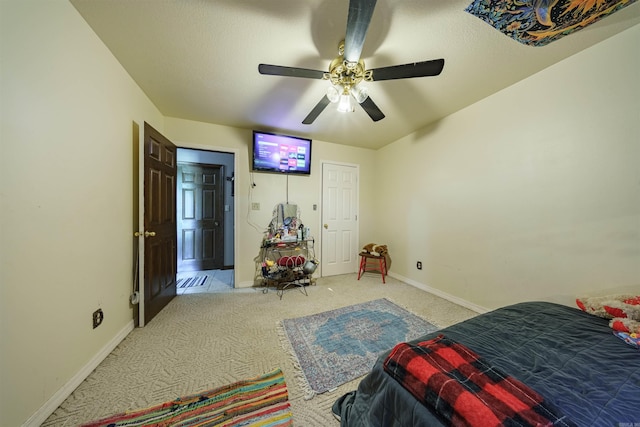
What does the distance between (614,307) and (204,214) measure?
199 inches

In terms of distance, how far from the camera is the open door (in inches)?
80.4

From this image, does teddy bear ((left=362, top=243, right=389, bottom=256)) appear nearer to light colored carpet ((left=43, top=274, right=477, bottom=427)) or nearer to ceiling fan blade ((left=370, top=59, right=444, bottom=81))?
light colored carpet ((left=43, top=274, right=477, bottom=427))

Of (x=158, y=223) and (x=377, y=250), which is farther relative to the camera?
(x=377, y=250)

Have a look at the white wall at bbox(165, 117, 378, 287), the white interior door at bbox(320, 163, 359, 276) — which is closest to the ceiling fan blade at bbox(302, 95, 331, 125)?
the white wall at bbox(165, 117, 378, 287)

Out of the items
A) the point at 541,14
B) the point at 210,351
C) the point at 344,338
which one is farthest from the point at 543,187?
the point at 210,351

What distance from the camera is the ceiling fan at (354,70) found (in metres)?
1.12

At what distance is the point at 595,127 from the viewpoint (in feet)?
5.20

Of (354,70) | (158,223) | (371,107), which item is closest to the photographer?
(354,70)

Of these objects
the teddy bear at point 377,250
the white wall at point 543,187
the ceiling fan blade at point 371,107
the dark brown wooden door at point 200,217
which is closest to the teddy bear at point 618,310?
the white wall at point 543,187

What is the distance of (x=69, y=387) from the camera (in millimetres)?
1261

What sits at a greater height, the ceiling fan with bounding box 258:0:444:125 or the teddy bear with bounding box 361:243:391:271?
the ceiling fan with bounding box 258:0:444:125

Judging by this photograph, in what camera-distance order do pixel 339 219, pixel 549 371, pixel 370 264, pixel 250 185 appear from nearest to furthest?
pixel 549 371 < pixel 250 185 < pixel 339 219 < pixel 370 264

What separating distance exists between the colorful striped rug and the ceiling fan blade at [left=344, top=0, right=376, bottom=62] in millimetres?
2189

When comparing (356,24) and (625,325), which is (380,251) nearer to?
(625,325)
